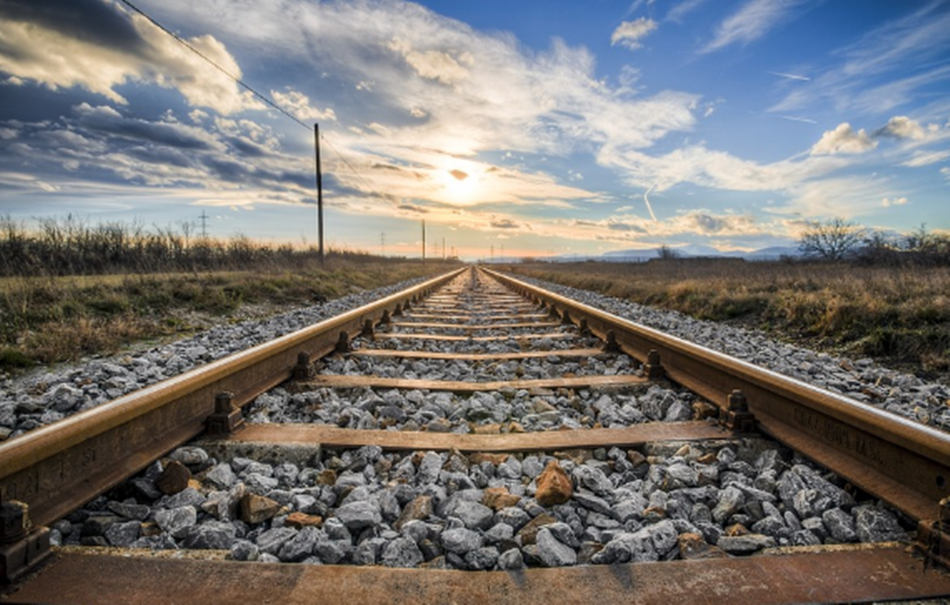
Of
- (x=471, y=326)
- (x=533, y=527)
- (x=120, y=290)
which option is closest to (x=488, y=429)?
(x=533, y=527)

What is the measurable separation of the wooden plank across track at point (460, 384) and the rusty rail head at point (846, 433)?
49 cm

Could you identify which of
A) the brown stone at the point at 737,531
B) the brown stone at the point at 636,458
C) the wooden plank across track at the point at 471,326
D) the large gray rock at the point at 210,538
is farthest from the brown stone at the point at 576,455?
the wooden plank across track at the point at 471,326

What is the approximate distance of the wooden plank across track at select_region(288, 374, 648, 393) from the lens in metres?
3.35

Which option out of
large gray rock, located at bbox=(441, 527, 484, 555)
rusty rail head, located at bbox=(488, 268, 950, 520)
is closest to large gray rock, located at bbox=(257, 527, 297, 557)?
large gray rock, located at bbox=(441, 527, 484, 555)

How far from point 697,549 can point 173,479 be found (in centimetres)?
183

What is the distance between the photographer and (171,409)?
234cm

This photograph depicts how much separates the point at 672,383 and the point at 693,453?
4.20 feet

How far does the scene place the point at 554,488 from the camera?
1.87 metres

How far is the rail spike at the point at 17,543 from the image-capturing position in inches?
52.7

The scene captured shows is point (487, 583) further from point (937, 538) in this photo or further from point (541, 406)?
point (541, 406)

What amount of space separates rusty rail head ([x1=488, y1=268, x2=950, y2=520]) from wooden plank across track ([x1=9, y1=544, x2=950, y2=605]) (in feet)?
1.18

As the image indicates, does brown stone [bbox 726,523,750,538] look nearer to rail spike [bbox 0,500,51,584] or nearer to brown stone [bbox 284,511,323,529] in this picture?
brown stone [bbox 284,511,323,529]

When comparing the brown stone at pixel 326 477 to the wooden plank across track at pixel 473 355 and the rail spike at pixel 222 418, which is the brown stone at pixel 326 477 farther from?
the wooden plank across track at pixel 473 355

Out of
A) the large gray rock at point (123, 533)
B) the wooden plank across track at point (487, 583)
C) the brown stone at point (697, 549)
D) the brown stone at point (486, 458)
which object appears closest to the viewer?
the wooden plank across track at point (487, 583)
